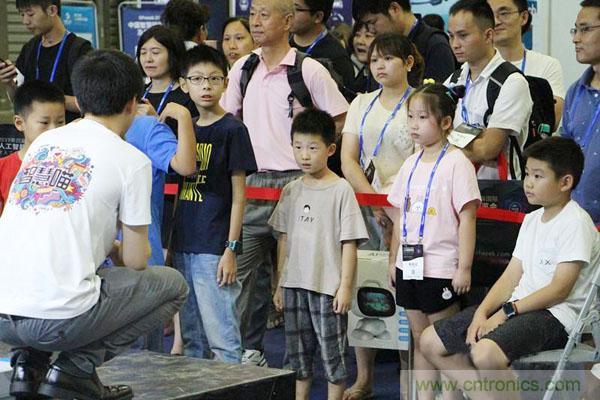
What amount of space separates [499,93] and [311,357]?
1.49 metres

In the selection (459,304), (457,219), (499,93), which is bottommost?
(459,304)

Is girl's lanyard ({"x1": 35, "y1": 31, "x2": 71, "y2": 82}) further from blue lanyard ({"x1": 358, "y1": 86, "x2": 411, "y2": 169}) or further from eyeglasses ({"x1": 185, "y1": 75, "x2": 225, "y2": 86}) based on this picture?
blue lanyard ({"x1": 358, "y1": 86, "x2": 411, "y2": 169})

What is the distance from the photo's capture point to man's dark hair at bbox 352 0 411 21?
20.6 feet

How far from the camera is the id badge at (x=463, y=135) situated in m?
4.83

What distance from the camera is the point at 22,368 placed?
144 inches

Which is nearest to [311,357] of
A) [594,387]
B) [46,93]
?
[594,387]

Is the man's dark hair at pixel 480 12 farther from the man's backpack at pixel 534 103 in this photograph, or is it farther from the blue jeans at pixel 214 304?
the blue jeans at pixel 214 304

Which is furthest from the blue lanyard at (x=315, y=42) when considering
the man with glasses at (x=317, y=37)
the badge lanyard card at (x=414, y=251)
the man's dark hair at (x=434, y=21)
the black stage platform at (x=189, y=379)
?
the black stage platform at (x=189, y=379)

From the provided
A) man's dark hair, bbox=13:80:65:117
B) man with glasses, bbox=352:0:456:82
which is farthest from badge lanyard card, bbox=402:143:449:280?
man's dark hair, bbox=13:80:65:117

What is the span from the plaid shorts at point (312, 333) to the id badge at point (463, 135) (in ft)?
2.96

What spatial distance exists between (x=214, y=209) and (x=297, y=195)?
0.40m

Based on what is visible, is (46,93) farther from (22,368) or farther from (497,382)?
(497,382)

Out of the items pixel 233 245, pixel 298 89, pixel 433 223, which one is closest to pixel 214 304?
pixel 233 245

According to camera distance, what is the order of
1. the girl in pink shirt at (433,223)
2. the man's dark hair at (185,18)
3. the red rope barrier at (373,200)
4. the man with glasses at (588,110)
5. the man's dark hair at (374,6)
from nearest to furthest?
the girl in pink shirt at (433,223) → the man with glasses at (588,110) → the red rope barrier at (373,200) → the man's dark hair at (374,6) → the man's dark hair at (185,18)
